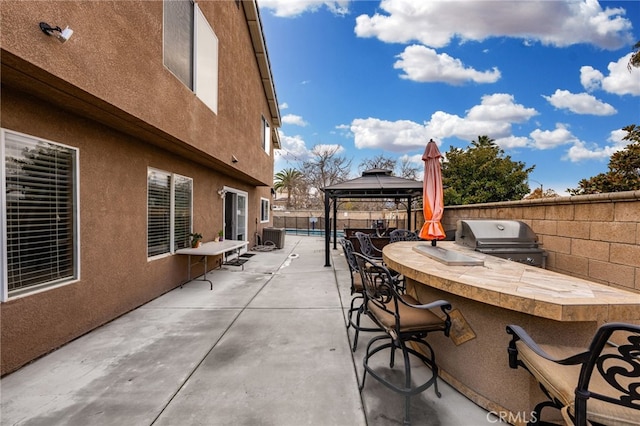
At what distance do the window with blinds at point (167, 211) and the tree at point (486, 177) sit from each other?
1077cm

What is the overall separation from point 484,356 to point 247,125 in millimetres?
8160

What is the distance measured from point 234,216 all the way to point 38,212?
6313mm

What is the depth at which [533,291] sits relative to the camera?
1687 millimetres

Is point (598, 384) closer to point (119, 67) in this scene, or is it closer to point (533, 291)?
point (533, 291)

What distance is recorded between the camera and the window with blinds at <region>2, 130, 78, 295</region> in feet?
8.66

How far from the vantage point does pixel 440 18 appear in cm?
740

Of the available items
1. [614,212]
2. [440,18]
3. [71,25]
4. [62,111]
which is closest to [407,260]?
[614,212]

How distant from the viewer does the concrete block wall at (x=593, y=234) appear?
2477 millimetres

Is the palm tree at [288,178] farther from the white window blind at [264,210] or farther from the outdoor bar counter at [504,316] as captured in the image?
the outdoor bar counter at [504,316]

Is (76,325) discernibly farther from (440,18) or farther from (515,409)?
(440,18)

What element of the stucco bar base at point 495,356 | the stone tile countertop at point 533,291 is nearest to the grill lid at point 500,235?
the stone tile countertop at point 533,291

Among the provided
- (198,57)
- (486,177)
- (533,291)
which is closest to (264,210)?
(198,57)

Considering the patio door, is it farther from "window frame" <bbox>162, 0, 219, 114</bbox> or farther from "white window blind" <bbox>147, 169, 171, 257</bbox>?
"window frame" <bbox>162, 0, 219, 114</bbox>

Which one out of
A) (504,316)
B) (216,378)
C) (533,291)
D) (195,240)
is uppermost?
(533,291)
